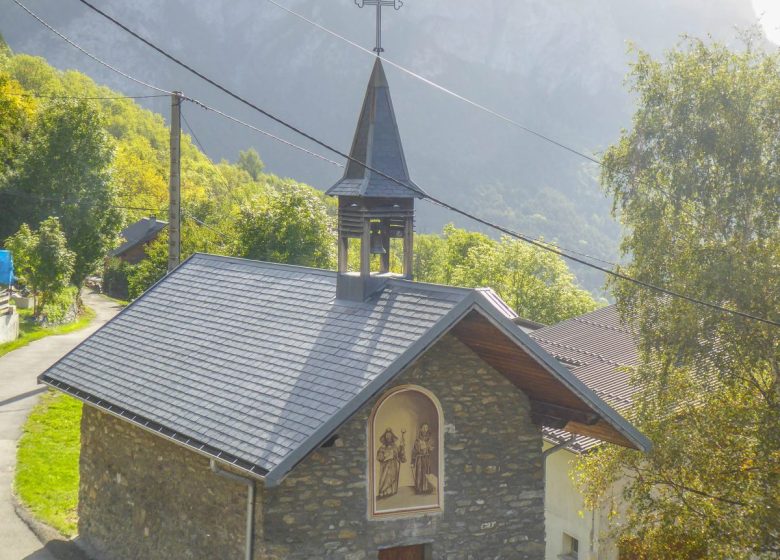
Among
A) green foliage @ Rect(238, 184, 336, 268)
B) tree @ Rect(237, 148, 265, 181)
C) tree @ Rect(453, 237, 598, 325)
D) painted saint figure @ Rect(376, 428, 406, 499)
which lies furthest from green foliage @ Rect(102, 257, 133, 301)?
tree @ Rect(237, 148, 265, 181)

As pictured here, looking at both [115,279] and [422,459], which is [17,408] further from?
[115,279]

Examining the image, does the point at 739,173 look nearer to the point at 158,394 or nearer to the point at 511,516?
the point at 511,516

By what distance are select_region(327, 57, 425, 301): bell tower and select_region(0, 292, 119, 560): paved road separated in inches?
267

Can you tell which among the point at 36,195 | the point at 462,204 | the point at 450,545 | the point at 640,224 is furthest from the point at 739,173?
the point at 462,204

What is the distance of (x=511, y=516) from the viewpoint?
13461 mm

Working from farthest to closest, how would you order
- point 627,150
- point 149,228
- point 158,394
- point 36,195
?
point 149,228 → point 36,195 → point 627,150 → point 158,394

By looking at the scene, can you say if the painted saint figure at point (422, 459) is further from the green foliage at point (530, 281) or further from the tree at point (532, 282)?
the tree at point (532, 282)

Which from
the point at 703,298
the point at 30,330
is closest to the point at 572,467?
the point at 703,298

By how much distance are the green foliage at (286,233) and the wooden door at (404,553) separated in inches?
1030

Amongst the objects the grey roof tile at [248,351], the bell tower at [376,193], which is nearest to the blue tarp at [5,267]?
the grey roof tile at [248,351]

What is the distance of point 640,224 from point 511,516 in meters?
5.70

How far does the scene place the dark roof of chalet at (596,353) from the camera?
18.9 m

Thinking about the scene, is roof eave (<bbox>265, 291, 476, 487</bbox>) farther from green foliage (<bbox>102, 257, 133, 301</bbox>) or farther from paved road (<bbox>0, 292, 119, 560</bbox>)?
green foliage (<bbox>102, 257, 133, 301</bbox>)

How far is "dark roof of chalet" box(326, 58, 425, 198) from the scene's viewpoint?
14797mm
